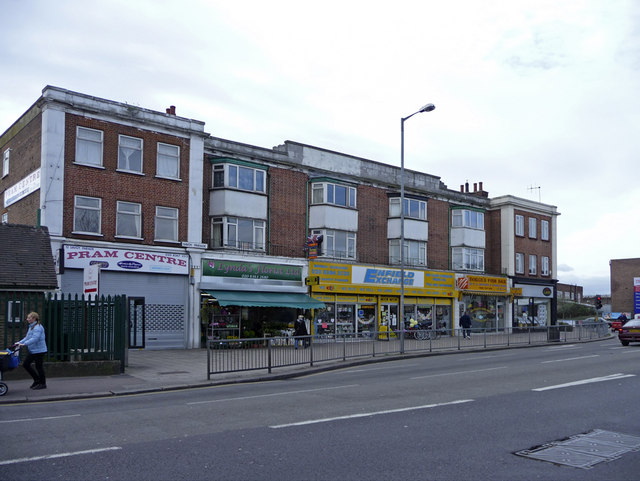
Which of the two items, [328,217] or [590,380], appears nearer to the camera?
[590,380]

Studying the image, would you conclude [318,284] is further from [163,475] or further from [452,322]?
[163,475]

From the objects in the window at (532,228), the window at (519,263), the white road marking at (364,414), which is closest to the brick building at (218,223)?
the window at (519,263)

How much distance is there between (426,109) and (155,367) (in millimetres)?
14228

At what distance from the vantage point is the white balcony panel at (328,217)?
33062mm

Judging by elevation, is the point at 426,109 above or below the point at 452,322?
above

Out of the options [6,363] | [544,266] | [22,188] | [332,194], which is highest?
[332,194]

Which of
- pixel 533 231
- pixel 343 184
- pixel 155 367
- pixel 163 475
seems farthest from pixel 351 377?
pixel 533 231

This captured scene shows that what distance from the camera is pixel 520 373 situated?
1612 cm

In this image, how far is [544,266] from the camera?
4819cm

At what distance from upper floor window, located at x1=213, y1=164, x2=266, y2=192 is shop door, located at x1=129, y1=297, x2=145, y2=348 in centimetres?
684

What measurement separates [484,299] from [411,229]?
8.88 meters

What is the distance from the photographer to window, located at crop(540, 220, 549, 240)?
48.3 metres

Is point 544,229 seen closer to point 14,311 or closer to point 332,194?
point 332,194

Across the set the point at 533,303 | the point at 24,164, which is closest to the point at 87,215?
the point at 24,164
